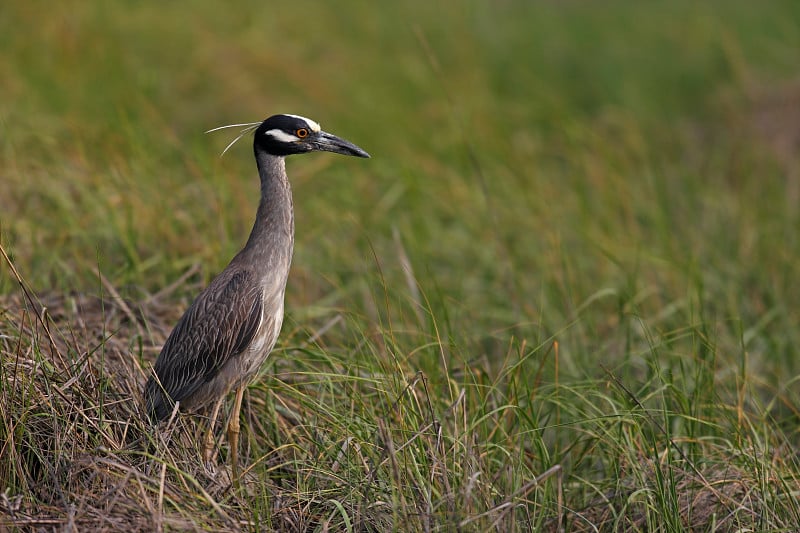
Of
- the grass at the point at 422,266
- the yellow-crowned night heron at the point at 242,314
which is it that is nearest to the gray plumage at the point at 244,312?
the yellow-crowned night heron at the point at 242,314

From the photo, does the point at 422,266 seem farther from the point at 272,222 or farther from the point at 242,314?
the point at 242,314

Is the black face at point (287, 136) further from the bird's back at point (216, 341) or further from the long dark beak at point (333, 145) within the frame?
the bird's back at point (216, 341)

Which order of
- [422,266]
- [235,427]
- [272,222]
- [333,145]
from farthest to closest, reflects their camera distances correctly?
[422,266] → [333,145] → [272,222] → [235,427]

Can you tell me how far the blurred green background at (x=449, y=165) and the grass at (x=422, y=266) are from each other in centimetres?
4

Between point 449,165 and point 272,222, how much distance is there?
4365 millimetres

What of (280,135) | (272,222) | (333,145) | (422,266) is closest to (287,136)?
(280,135)

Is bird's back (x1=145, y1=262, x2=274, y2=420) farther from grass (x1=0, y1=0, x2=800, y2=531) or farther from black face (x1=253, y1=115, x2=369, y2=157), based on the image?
black face (x1=253, y1=115, x2=369, y2=157)

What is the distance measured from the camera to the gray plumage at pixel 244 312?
12.4ft

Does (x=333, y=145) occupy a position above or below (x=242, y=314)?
above

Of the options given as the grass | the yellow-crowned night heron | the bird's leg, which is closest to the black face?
the yellow-crowned night heron

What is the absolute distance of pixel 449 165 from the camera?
8.15 m

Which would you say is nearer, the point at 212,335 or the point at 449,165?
the point at 212,335

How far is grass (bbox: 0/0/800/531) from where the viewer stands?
3.41m

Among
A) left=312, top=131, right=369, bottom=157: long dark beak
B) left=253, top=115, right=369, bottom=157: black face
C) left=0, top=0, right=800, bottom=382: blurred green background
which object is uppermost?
left=253, top=115, right=369, bottom=157: black face
